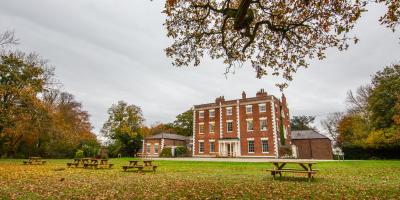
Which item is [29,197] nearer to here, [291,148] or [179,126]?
[291,148]

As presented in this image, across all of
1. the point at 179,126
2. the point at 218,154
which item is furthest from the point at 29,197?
the point at 179,126

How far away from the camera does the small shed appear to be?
41219 millimetres

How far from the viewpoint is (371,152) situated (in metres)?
40.4

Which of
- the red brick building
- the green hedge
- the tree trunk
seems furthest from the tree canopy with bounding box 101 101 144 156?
the tree trunk

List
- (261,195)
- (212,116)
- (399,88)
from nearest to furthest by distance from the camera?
(261,195)
(399,88)
(212,116)

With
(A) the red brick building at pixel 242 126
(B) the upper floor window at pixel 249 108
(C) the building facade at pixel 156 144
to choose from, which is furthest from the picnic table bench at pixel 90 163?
(C) the building facade at pixel 156 144

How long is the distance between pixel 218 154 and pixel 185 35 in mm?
34119

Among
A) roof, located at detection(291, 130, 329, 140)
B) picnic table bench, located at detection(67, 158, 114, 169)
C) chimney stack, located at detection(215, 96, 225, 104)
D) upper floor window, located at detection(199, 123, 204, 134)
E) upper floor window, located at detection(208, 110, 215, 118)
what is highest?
chimney stack, located at detection(215, 96, 225, 104)

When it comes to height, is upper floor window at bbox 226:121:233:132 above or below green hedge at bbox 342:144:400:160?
above

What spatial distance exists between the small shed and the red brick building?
87.8 inches

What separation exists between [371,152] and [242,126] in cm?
2064

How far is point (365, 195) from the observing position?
759 centimetres

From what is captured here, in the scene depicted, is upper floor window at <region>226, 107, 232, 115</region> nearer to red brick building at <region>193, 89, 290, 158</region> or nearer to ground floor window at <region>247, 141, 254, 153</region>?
red brick building at <region>193, 89, 290, 158</region>

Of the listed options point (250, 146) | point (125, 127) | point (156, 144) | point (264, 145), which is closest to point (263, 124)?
point (264, 145)
